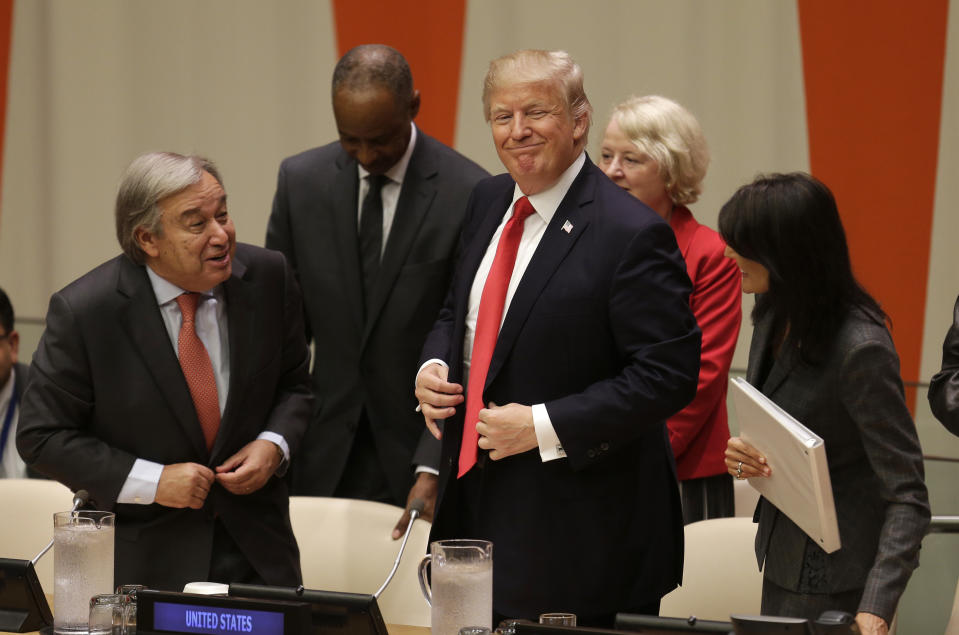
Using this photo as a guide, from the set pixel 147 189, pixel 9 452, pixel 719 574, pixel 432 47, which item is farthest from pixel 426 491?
pixel 432 47

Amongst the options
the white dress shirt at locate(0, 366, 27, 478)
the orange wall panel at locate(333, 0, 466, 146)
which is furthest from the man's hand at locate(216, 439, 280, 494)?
the orange wall panel at locate(333, 0, 466, 146)

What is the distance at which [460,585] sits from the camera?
72.4 inches

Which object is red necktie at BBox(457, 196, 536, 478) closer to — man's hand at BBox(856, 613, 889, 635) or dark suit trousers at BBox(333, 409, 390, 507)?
man's hand at BBox(856, 613, 889, 635)

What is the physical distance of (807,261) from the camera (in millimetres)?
2189

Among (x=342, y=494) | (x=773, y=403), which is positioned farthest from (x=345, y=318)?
(x=773, y=403)

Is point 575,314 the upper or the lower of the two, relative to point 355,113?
lower

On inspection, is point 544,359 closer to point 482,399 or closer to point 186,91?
point 482,399

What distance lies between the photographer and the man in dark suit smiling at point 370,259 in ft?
10.5

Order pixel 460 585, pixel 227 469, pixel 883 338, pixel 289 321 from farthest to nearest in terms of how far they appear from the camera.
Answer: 1. pixel 289 321
2. pixel 227 469
3. pixel 883 338
4. pixel 460 585

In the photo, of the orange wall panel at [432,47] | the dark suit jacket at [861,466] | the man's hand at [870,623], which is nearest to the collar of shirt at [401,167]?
the dark suit jacket at [861,466]

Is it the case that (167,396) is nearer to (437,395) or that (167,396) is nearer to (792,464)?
(437,395)

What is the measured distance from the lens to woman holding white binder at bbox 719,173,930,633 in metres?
2.07

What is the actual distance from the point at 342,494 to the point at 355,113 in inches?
38.8

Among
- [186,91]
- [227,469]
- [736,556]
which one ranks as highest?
[186,91]
